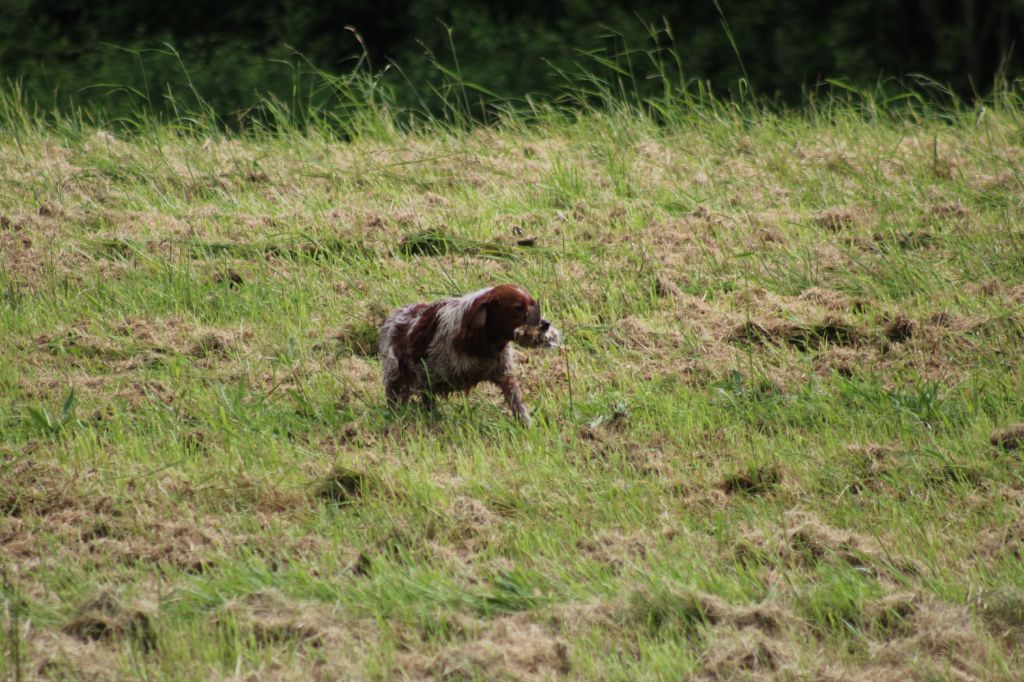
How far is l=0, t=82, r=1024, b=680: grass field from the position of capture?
14.6 feet

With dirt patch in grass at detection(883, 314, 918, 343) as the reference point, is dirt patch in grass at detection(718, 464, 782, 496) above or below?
below

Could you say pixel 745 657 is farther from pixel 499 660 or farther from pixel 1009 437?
pixel 1009 437

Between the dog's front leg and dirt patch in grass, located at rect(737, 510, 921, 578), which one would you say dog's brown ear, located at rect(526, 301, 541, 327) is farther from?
dirt patch in grass, located at rect(737, 510, 921, 578)

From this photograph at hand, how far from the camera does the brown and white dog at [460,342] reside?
18.5 ft

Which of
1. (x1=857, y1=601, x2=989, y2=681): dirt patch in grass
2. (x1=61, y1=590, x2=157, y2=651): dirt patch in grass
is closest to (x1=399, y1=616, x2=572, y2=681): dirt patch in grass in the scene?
(x1=61, y1=590, x2=157, y2=651): dirt patch in grass

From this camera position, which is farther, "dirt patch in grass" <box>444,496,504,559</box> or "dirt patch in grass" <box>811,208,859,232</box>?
"dirt patch in grass" <box>811,208,859,232</box>

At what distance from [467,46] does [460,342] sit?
31.0 feet

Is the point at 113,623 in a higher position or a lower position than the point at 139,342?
higher

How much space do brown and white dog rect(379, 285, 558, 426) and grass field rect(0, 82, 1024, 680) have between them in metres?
0.18

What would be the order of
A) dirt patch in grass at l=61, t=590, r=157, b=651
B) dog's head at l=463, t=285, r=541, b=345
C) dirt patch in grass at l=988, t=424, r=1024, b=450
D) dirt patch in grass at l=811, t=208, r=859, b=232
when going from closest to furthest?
dirt patch in grass at l=61, t=590, r=157, b=651, dirt patch in grass at l=988, t=424, r=1024, b=450, dog's head at l=463, t=285, r=541, b=345, dirt patch in grass at l=811, t=208, r=859, b=232

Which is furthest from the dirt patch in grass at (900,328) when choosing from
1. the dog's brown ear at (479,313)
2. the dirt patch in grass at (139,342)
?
the dirt patch in grass at (139,342)

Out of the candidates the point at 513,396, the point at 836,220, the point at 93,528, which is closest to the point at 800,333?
the point at 836,220

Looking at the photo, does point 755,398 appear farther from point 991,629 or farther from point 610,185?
point 610,185

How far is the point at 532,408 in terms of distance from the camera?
20.1ft
